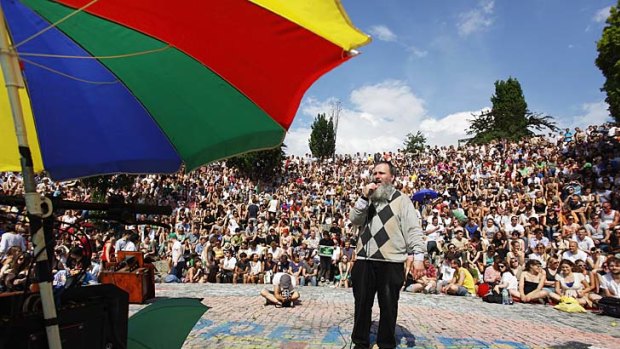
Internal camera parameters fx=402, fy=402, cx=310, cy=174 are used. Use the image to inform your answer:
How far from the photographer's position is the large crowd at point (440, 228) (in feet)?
31.5

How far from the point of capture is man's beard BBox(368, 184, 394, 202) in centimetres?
419

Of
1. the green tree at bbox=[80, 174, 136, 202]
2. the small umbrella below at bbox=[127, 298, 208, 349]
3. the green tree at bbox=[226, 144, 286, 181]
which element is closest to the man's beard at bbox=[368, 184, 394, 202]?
the small umbrella below at bbox=[127, 298, 208, 349]

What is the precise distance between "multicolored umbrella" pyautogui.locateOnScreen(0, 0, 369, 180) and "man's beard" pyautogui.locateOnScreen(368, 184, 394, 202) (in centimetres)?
209

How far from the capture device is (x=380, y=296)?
157 inches

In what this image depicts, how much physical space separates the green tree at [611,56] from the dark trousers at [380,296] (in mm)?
24094

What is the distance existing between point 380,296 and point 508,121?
5687 cm

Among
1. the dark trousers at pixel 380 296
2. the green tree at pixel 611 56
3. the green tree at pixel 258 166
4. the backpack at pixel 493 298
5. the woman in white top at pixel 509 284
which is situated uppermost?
the green tree at pixel 611 56

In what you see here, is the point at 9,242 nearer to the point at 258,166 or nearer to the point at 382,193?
the point at 382,193

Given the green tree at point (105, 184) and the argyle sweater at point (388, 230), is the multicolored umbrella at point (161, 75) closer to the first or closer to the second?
the argyle sweater at point (388, 230)

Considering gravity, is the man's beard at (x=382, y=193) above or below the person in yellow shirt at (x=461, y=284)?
above

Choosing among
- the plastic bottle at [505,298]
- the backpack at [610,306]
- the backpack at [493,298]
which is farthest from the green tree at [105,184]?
the backpack at [610,306]

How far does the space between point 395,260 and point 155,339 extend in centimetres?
241

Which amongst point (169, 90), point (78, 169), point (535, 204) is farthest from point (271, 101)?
point (535, 204)

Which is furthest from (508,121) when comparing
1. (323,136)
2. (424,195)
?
(424,195)
